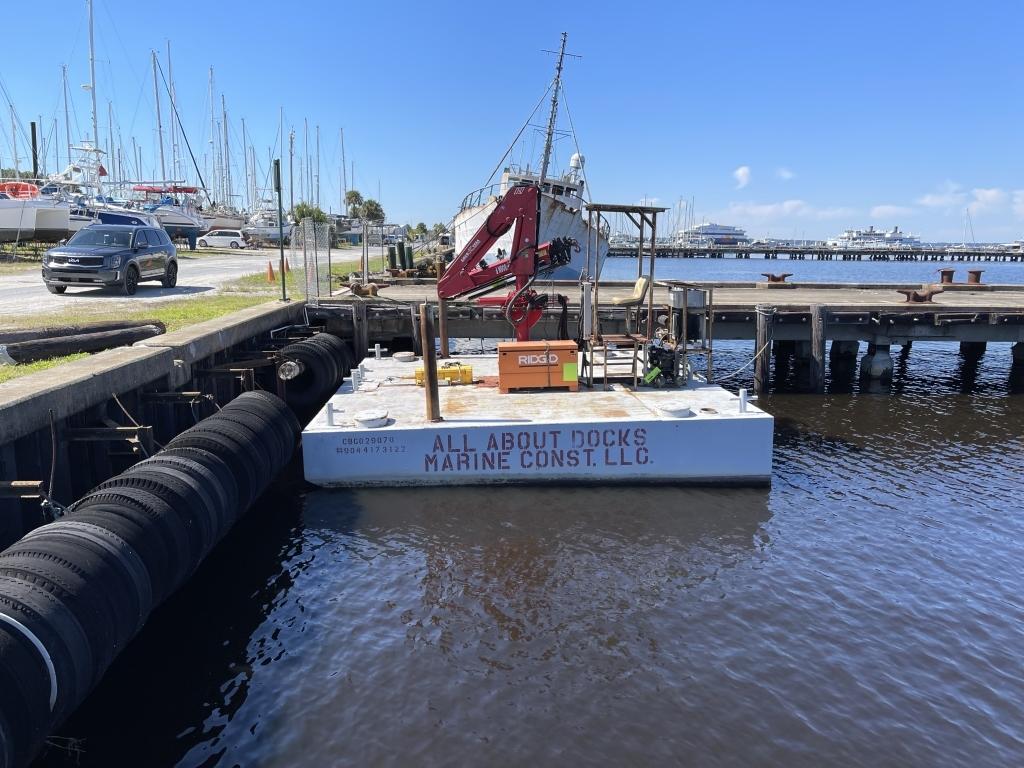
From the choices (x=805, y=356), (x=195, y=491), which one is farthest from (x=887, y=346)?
(x=195, y=491)

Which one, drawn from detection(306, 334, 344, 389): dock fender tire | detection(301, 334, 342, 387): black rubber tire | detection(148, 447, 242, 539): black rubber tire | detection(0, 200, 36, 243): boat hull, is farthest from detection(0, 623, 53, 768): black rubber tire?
detection(0, 200, 36, 243): boat hull

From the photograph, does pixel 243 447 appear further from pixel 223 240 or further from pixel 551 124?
pixel 223 240

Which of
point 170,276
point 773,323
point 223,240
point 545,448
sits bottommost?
point 545,448

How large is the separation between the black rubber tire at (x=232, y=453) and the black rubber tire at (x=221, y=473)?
0.39 feet

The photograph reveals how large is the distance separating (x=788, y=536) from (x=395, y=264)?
1175 inches

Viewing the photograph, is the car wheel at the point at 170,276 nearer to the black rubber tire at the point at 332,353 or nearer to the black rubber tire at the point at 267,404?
the black rubber tire at the point at 332,353

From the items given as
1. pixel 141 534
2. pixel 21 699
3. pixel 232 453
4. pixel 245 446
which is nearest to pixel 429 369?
pixel 245 446

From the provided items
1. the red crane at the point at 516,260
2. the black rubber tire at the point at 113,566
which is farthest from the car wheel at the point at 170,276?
the black rubber tire at the point at 113,566

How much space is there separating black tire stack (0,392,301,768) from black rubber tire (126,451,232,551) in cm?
1

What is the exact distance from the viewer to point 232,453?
29.3ft

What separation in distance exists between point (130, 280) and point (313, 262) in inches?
173

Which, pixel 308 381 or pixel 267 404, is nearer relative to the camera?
pixel 267 404

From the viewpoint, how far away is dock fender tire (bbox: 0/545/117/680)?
546 centimetres

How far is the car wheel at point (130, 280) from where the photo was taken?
1845cm
